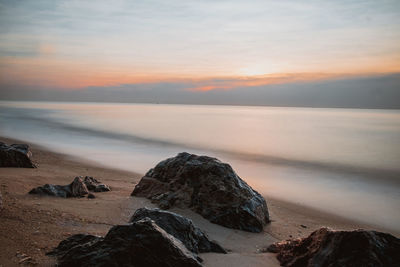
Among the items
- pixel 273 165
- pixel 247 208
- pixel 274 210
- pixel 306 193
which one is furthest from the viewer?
pixel 273 165

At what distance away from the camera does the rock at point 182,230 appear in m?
3.66

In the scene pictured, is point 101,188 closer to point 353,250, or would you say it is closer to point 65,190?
point 65,190

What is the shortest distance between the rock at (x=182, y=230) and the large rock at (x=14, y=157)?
6771 mm

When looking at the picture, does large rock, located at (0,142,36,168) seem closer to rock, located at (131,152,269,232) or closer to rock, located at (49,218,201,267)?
rock, located at (131,152,269,232)

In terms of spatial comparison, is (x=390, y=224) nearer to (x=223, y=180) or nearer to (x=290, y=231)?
(x=290, y=231)

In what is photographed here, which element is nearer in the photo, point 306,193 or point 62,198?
point 62,198

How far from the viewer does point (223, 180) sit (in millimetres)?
5566

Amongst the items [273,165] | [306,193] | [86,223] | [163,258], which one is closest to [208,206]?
[86,223]

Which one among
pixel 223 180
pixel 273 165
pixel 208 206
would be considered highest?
pixel 223 180

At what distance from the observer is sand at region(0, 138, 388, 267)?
3.64 meters

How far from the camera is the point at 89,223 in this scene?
185 inches

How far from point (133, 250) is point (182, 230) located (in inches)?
37.6

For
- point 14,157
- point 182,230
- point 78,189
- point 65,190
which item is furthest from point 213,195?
point 14,157

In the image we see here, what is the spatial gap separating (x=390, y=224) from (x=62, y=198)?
7.02m
